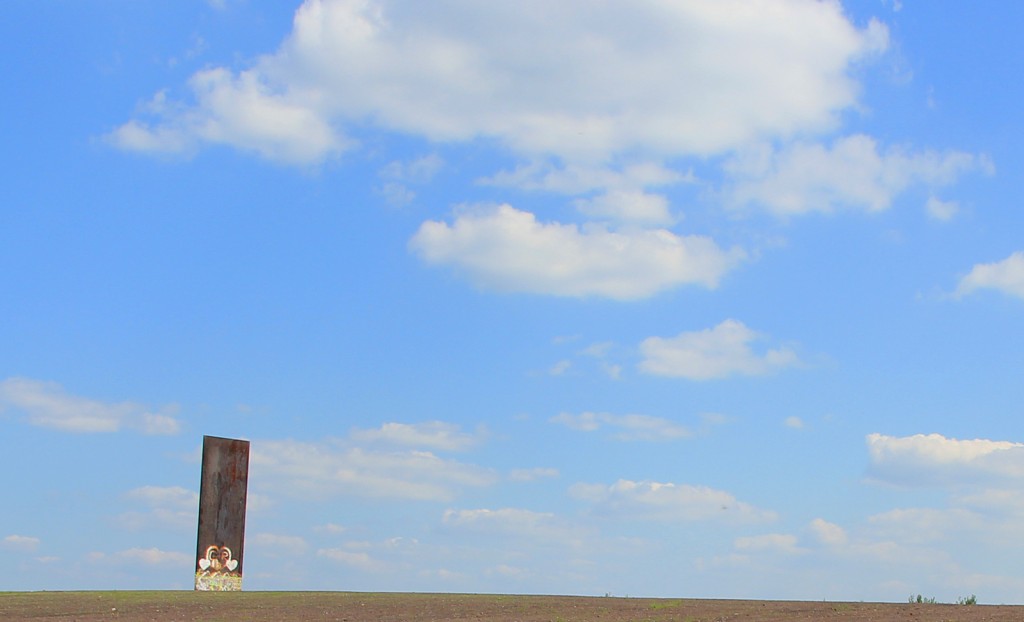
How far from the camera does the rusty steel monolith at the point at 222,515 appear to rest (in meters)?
60.2

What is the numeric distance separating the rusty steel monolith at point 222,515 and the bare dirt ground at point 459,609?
626 cm

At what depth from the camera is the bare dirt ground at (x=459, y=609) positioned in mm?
39969

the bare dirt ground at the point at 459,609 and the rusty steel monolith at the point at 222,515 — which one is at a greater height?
the rusty steel monolith at the point at 222,515

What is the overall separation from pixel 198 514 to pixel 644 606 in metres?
26.0

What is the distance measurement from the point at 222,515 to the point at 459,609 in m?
21.4

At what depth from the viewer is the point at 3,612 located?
147ft

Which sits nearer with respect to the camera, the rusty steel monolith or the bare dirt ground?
the bare dirt ground

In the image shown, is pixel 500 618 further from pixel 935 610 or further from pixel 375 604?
pixel 935 610

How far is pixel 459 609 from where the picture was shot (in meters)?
44.2

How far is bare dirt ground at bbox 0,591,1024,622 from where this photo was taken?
39969 mm

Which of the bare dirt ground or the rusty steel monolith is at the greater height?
the rusty steel monolith

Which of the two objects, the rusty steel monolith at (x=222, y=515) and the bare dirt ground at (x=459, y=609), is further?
the rusty steel monolith at (x=222, y=515)

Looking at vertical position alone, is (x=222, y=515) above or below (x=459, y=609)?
above

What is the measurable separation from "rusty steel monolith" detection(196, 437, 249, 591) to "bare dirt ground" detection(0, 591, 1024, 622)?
6256 mm
